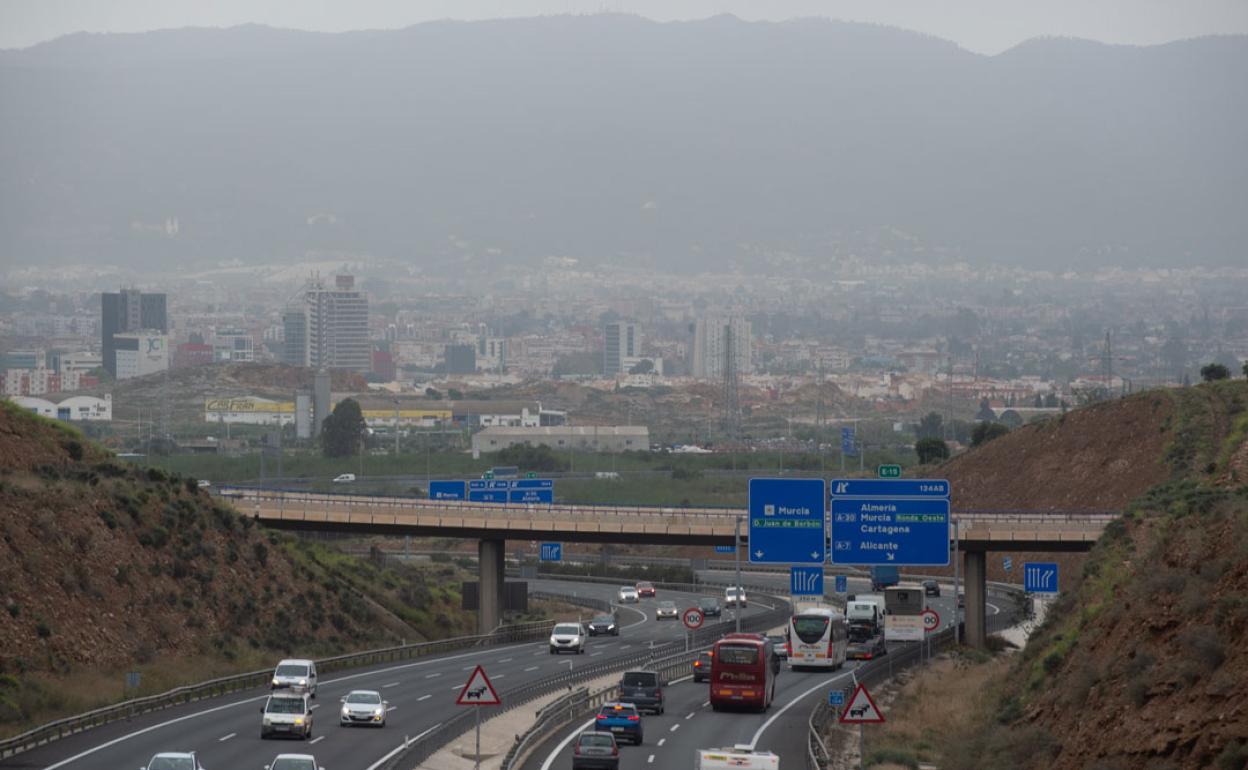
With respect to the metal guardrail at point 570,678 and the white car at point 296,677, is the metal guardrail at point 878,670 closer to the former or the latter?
the metal guardrail at point 570,678

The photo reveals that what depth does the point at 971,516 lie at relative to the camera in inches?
3204

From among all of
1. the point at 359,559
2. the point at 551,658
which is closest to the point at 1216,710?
the point at 551,658

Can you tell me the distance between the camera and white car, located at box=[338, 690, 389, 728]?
4922 cm

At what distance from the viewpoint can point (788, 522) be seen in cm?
6366

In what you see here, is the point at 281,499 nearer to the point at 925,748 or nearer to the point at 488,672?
the point at 488,672

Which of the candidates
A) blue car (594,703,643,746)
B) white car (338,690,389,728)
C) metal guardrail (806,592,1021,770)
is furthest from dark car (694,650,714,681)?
white car (338,690,389,728)

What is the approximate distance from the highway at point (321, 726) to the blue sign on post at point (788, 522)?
901cm

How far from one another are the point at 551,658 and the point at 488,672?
24.5 feet

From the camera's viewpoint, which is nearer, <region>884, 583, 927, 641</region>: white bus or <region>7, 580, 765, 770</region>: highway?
<region>7, 580, 765, 770</region>: highway

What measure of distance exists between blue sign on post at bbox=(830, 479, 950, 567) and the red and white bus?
22.5 feet

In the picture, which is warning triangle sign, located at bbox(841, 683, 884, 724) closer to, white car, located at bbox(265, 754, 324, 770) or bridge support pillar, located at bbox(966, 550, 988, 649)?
white car, located at bbox(265, 754, 324, 770)

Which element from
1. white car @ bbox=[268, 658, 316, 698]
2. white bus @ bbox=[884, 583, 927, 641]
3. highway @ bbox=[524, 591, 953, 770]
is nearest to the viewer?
highway @ bbox=[524, 591, 953, 770]

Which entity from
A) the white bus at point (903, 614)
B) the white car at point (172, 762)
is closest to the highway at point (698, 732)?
the white car at point (172, 762)

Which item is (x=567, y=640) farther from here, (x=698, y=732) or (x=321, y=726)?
(x=321, y=726)
